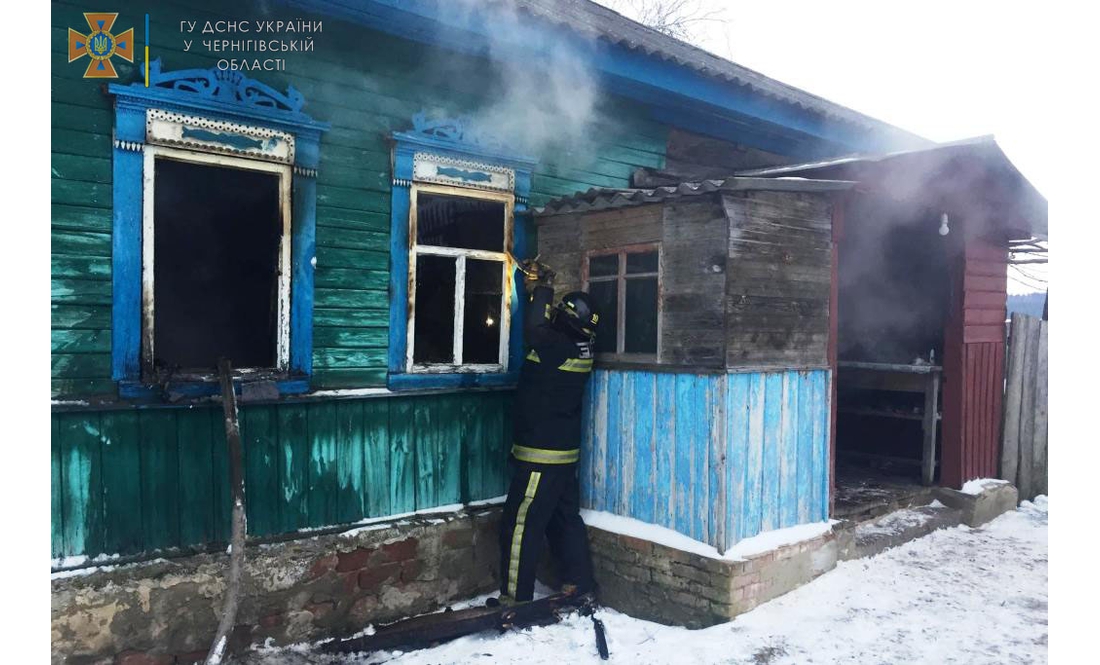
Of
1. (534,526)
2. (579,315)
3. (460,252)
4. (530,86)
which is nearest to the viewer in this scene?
(534,526)

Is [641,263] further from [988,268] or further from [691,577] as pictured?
[988,268]

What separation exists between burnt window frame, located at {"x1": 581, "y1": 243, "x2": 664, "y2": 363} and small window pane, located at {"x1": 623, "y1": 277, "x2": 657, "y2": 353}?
34mm

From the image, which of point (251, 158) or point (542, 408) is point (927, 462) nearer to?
point (542, 408)

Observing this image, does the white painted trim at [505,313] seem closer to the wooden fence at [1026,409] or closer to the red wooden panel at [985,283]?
the red wooden panel at [985,283]

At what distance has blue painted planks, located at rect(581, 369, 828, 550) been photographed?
5.12m

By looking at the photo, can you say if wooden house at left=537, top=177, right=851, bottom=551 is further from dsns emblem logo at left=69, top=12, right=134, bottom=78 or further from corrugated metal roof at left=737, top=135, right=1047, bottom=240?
dsns emblem logo at left=69, top=12, right=134, bottom=78

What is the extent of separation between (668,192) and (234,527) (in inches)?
145

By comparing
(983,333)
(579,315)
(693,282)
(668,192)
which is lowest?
(983,333)

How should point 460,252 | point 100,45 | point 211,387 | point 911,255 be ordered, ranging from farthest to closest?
point 911,255, point 460,252, point 211,387, point 100,45

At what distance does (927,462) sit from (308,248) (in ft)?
23.0

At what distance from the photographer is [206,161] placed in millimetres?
4609

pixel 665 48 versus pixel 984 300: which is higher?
pixel 665 48

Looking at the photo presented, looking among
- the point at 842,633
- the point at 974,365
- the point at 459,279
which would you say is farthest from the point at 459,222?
the point at 974,365

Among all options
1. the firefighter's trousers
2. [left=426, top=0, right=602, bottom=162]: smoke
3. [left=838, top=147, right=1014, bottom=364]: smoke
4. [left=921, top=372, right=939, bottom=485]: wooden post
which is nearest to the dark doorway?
[left=426, top=0, right=602, bottom=162]: smoke
